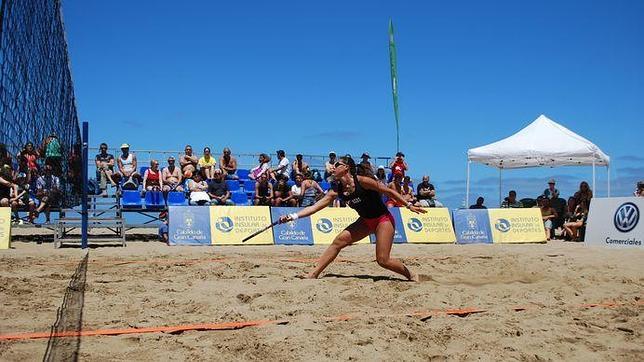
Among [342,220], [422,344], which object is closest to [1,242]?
[342,220]

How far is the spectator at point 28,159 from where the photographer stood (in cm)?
809

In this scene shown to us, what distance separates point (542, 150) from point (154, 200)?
34.4 feet

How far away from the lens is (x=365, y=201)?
22.0 feet

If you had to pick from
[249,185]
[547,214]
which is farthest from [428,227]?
[249,185]

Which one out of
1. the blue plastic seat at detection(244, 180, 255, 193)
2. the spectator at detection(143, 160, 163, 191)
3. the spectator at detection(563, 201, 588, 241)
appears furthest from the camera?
the blue plastic seat at detection(244, 180, 255, 193)

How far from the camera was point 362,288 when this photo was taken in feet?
19.6

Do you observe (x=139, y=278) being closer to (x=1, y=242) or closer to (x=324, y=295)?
(x=324, y=295)

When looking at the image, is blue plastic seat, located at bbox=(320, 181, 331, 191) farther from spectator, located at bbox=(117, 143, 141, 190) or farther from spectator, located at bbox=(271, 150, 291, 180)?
spectator, located at bbox=(117, 143, 141, 190)

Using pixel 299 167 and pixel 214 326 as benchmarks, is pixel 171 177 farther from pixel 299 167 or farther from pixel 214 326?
pixel 214 326

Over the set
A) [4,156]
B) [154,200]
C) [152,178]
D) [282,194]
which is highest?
[4,156]

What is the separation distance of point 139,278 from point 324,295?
2.30 meters

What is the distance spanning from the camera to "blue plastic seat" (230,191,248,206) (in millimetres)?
14422

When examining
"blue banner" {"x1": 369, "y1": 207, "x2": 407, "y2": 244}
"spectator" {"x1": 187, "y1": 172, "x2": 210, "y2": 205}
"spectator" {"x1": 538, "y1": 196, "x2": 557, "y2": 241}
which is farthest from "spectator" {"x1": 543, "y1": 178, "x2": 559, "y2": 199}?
"spectator" {"x1": 187, "y1": 172, "x2": 210, "y2": 205}

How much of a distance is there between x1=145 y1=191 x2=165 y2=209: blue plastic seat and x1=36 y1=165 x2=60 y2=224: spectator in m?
2.08
